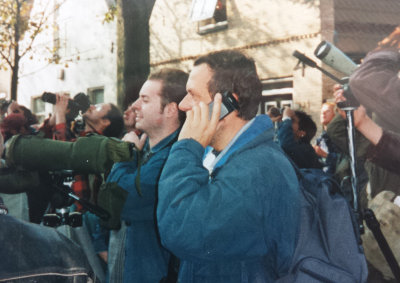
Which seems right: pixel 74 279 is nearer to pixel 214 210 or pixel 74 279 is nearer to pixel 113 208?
pixel 214 210

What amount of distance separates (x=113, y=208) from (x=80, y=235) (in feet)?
1.26

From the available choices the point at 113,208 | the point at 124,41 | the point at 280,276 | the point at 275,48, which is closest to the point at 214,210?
the point at 280,276

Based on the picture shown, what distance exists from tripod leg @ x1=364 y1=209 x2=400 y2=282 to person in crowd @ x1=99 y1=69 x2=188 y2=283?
99 centimetres

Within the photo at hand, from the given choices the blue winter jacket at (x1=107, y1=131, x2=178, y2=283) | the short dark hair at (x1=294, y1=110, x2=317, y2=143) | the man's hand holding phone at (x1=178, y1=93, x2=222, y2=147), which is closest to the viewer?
the man's hand holding phone at (x1=178, y1=93, x2=222, y2=147)

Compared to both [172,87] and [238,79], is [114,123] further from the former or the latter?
[238,79]

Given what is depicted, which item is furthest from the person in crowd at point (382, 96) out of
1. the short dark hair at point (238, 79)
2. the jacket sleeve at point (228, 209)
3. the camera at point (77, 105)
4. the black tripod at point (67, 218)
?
the camera at point (77, 105)

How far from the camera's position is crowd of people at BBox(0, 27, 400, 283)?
1.26 meters

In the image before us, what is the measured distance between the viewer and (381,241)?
1.85 meters

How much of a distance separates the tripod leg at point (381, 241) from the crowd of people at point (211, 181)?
24 cm

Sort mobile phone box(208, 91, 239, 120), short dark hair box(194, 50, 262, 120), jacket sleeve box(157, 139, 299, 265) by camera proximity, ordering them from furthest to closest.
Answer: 1. short dark hair box(194, 50, 262, 120)
2. mobile phone box(208, 91, 239, 120)
3. jacket sleeve box(157, 139, 299, 265)

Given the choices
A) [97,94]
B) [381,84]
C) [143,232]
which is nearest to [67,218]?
[143,232]

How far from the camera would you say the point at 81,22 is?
12461 mm

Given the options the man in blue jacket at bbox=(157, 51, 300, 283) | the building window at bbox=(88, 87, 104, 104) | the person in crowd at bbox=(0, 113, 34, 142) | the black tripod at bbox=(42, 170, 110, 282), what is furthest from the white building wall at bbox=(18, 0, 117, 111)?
the man in blue jacket at bbox=(157, 51, 300, 283)

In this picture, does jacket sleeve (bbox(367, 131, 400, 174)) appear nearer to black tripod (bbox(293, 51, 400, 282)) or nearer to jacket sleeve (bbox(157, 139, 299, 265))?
black tripod (bbox(293, 51, 400, 282))
